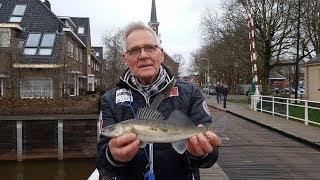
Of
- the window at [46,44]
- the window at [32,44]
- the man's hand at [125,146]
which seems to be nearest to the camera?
the man's hand at [125,146]

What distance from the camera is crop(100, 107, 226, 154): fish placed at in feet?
6.73

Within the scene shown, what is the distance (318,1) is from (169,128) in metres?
37.6

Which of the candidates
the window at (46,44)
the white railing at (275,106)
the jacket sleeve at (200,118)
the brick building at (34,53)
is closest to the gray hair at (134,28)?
the jacket sleeve at (200,118)

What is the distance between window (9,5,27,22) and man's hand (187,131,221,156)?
3402 cm

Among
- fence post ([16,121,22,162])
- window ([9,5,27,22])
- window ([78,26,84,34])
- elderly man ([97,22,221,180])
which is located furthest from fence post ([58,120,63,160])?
window ([78,26,84,34])

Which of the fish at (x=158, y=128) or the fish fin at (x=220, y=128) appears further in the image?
the fish fin at (x=220, y=128)

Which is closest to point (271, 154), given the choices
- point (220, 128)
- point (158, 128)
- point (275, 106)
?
point (220, 128)

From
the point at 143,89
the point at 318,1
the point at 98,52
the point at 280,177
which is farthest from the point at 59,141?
the point at 98,52

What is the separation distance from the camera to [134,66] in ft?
8.34

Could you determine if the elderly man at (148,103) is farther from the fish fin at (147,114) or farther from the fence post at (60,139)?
the fence post at (60,139)

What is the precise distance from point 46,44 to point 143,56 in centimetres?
3004

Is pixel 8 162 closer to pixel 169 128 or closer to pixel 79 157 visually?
pixel 79 157

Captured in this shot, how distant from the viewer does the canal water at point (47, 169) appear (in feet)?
55.7

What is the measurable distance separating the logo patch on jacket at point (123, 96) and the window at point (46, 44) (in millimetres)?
28876
